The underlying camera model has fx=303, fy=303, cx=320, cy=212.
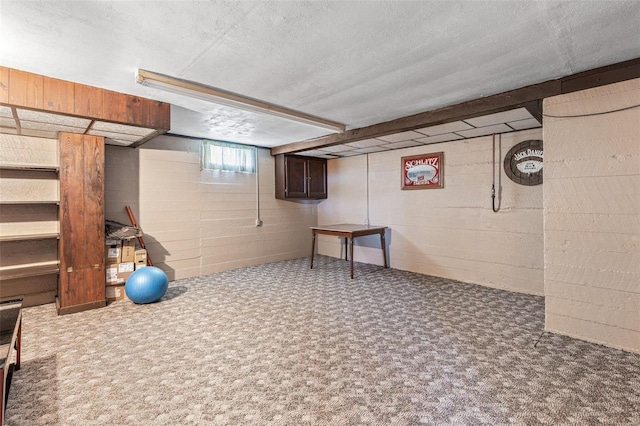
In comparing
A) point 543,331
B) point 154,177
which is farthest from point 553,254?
point 154,177

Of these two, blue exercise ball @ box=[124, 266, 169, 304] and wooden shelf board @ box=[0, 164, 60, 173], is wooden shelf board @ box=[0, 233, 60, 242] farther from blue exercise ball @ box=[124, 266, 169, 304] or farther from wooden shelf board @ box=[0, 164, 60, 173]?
blue exercise ball @ box=[124, 266, 169, 304]

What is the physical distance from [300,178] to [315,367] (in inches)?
174

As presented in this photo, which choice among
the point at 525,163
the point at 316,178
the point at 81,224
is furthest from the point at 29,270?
the point at 525,163

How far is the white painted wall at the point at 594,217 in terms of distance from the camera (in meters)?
2.39

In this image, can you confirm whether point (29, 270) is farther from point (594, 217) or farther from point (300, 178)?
point (594, 217)

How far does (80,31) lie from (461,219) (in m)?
4.82

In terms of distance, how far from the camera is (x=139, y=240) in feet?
14.0

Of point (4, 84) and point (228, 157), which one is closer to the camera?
point (4, 84)

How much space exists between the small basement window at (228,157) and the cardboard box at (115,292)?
226 centimetres

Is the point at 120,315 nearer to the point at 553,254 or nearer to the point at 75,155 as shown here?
the point at 75,155

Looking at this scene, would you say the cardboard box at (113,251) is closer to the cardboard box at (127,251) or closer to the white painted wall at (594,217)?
the cardboard box at (127,251)

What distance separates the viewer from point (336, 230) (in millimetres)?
5047

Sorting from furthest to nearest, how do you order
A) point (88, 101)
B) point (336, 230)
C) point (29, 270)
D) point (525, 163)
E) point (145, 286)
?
1. point (336, 230)
2. point (525, 163)
3. point (145, 286)
4. point (29, 270)
5. point (88, 101)

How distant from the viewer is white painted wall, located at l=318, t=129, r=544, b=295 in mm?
4105
